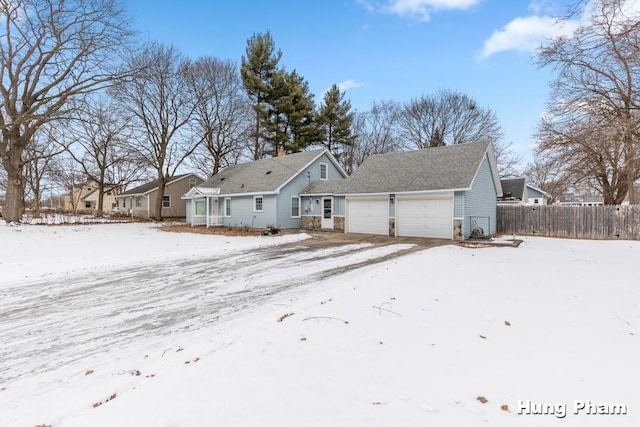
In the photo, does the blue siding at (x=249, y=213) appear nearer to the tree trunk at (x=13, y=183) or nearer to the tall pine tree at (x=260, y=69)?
the tall pine tree at (x=260, y=69)

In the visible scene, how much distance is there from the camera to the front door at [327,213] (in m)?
18.8

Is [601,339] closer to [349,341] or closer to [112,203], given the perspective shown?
[349,341]

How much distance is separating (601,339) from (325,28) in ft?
54.6

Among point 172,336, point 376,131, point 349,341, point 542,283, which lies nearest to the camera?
point 349,341

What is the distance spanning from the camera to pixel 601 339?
347cm

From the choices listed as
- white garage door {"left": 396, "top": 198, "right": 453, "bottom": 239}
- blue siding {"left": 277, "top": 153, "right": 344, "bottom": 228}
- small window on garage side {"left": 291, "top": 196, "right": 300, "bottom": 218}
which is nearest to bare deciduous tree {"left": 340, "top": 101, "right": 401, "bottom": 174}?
blue siding {"left": 277, "top": 153, "right": 344, "bottom": 228}

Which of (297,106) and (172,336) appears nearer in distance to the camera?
(172,336)

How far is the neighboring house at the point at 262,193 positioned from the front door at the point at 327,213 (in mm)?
1983

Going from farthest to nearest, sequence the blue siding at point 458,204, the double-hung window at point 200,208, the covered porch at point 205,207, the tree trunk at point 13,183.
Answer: the double-hung window at point 200,208
the covered porch at point 205,207
the tree trunk at point 13,183
the blue siding at point 458,204

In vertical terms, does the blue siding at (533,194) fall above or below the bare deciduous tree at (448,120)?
below

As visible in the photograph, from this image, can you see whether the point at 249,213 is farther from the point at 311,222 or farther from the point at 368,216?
the point at 368,216

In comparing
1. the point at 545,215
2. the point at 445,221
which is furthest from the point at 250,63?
the point at 545,215

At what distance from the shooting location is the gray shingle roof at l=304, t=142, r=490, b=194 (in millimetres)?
14508

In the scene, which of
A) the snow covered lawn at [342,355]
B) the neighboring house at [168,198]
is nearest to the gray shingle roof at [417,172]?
the snow covered lawn at [342,355]
